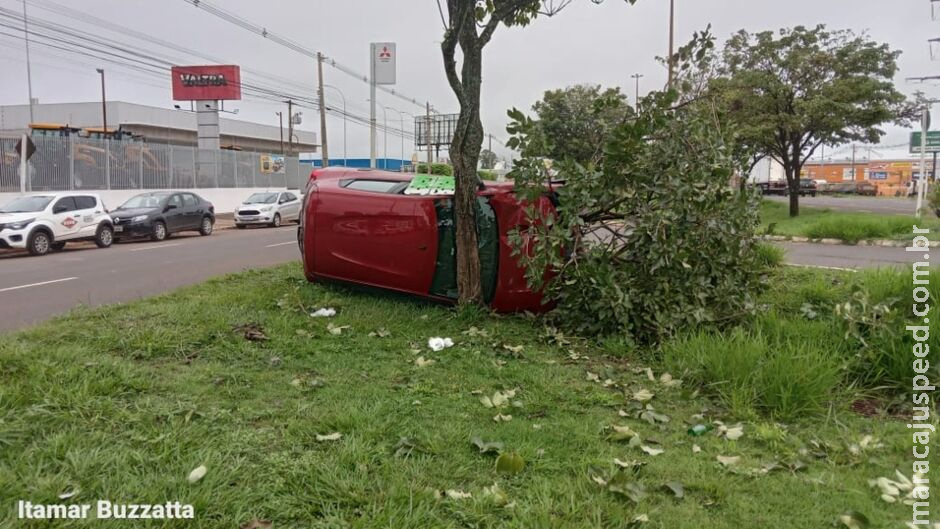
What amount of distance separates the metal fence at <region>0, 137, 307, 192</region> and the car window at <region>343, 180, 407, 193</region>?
1931 centimetres

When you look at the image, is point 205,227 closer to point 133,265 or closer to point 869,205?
point 133,265

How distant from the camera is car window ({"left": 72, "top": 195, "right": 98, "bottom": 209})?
1716cm

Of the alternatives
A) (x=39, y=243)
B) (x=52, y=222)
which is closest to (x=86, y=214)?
(x=52, y=222)

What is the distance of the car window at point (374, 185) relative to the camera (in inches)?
276

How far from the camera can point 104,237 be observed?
57.9 feet

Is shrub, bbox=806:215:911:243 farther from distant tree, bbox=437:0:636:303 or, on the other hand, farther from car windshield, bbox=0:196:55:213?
car windshield, bbox=0:196:55:213

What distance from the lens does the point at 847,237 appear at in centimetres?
1609

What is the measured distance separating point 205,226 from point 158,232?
2.65 metres

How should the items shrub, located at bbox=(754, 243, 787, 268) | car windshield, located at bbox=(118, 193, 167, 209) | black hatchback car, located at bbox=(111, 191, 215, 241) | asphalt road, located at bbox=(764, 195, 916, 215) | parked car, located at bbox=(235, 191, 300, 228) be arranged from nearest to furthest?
shrub, located at bbox=(754, 243, 787, 268)
black hatchback car, located at bbox=(111, 191, 215, 241)
car windshield, located at bbox=(118, 193, 167, 209)
parked car, located at bbox=(235, 191, 300, 228)
asphalt road, located at bbox=(764, 195, 916, 215)

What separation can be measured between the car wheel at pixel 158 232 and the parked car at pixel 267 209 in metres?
5.68

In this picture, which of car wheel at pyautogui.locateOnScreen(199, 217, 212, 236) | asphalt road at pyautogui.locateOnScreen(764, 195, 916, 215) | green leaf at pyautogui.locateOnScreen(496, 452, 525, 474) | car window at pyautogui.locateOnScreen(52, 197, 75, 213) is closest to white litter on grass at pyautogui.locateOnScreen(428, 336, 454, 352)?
green leaf at pyautogui.locateOnScreen(496, 452, 525, 474)

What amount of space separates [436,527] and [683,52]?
5.69m

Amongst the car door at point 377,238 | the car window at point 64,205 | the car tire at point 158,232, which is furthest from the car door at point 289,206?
the car door at point 377,238

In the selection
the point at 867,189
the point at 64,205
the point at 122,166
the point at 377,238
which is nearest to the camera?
the point at 377,238
